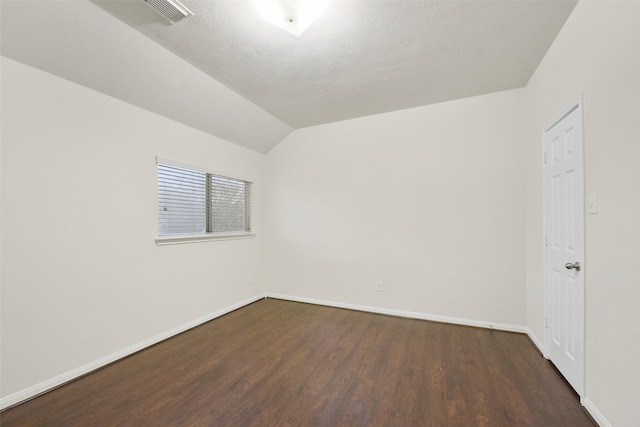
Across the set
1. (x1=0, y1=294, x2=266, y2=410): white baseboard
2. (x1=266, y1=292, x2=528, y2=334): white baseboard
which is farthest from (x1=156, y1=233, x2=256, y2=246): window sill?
(x1=266, y1=292, x2=528, y2=334): white baseboard

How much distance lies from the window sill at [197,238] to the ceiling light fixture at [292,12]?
7.74 feet

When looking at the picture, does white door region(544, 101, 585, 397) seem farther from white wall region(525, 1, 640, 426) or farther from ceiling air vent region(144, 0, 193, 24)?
ceiling air vent region(144, 0, 193, 24)

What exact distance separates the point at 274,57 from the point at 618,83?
7.65ft

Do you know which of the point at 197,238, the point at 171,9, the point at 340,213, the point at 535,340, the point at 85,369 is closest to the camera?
the point at 171,9

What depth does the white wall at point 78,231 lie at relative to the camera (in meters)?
1.85

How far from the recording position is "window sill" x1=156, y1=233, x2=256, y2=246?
112 inches

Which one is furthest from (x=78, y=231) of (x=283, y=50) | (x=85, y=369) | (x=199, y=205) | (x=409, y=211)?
(x=409, y=211)

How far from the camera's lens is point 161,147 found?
2.82 m

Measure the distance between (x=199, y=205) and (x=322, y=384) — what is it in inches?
99.6

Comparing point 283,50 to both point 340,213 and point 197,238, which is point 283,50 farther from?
point 197,238

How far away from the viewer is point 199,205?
11.0 ft

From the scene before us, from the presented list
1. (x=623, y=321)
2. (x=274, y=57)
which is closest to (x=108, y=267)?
(x=274, y=57)

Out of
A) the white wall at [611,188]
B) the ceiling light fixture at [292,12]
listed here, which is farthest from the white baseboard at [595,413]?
the ceiling light fixture at [292,12]

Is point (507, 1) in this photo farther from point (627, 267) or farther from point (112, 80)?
point (112, 80)
